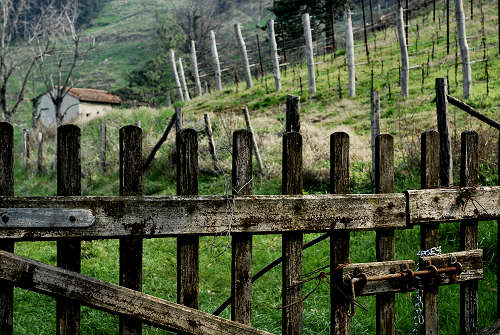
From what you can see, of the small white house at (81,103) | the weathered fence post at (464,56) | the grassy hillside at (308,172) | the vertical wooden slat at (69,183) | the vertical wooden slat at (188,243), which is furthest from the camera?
the small white house at (81,103)

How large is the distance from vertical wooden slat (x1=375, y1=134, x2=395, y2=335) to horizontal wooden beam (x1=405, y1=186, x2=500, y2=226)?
0.43 feet

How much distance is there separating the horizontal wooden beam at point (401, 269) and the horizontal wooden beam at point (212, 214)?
0.22 metres

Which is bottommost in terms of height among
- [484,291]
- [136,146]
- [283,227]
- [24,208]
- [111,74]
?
[484,291]

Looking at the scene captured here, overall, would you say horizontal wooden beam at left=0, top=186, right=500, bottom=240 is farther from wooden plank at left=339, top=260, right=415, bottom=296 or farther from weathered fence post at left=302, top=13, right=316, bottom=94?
weathered fence post at left=302, top=13, right=316, bottom=94

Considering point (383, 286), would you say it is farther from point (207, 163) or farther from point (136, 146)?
point (207, 163)

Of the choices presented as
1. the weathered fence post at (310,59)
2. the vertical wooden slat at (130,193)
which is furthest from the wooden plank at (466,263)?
the weathered fence post at (310,59)

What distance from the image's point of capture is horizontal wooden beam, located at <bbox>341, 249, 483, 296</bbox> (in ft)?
7.80

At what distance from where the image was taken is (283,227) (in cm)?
221

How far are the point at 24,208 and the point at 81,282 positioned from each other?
0.40 meters

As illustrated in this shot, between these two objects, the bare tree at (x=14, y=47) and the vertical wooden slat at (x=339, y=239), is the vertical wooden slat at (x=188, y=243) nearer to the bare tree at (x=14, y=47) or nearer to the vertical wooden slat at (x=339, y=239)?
the vertical wooden slat at (x=339, y=239)

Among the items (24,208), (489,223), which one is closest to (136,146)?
(24,208)

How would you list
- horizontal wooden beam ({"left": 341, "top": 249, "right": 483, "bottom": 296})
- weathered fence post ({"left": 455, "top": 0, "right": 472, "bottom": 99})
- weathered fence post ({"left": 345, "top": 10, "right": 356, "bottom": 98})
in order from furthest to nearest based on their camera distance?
weathered fence post ({"left": 345, "top": 10, "right": 356, "bottom": 98}) → weathered fence post ({"left": 455, "top": 0, "right": 472, "bottom": 99}) → horizontal wooden beam ({"left": 341, "top": 249, "right": 483, "bottom": 296})

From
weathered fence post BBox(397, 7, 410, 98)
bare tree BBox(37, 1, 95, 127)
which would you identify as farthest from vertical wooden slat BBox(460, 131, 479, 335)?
bare tree BBox(37, 1, 95, 127)

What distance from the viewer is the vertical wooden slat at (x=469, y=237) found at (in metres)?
2.70
